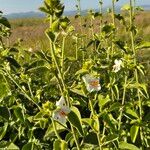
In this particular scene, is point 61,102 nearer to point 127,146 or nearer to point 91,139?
point 91,139

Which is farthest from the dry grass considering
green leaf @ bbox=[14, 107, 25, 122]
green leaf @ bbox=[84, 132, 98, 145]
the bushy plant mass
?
green leaf @ bbox=[84, 132, 98, 145]

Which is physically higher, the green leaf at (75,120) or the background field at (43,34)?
the green leaf at (75,120)

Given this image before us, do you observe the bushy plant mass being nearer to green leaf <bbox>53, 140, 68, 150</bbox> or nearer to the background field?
green leaf <bbox>53, 140, 68, 150</bbox>

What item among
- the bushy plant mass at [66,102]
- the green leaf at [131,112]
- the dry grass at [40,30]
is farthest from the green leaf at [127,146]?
the dry grass at [40,30]

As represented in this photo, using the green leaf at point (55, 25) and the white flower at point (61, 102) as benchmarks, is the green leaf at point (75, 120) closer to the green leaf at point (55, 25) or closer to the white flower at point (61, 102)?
the white flower at point (61, 102)

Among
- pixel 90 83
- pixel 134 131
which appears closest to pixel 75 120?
pixel 90 83

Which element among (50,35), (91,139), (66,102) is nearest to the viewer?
(50,35)

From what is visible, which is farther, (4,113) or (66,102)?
(4,113)

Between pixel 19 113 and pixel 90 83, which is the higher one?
pixel 90 83

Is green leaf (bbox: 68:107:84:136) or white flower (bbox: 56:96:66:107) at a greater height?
white flower (bbox: 56:96:66:107)

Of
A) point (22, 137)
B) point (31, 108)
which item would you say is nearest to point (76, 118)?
point (22, 137)

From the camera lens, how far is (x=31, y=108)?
428 centimetres

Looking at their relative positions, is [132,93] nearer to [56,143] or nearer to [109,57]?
[109,57]

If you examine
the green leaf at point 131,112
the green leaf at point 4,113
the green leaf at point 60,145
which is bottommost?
the green leaf at point 131,112
